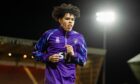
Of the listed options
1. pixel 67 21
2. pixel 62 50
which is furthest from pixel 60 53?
pixel 67 21

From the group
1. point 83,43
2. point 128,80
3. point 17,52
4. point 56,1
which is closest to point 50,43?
point 83,43

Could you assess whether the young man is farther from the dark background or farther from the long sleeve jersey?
the dark background

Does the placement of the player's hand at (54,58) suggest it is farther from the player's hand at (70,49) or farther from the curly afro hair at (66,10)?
the curly afro hair at (66,10)

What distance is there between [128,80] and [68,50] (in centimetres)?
2774

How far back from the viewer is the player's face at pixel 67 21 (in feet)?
10.8

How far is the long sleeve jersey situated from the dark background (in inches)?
638

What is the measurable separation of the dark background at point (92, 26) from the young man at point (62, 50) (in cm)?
1621

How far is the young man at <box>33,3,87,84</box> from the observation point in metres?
3.20

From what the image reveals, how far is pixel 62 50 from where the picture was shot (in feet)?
10.8

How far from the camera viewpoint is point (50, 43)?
131 inches

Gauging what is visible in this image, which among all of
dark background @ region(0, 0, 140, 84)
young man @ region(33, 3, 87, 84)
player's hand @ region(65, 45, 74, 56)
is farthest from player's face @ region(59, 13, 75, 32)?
dark background @ region(0, 0, 140, 84)

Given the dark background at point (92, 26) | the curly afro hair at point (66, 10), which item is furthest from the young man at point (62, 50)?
the dark background at point (92, 26)

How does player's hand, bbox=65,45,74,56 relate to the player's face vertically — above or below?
below

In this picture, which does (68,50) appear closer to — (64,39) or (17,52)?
(64,39)
